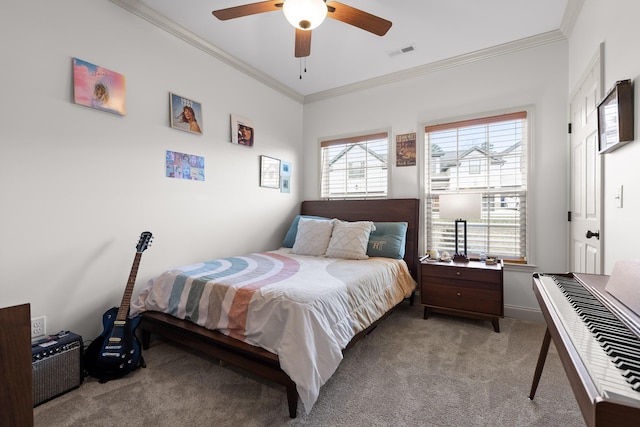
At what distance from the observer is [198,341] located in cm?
200

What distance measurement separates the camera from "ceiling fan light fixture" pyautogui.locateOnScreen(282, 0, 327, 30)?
1.70 meters

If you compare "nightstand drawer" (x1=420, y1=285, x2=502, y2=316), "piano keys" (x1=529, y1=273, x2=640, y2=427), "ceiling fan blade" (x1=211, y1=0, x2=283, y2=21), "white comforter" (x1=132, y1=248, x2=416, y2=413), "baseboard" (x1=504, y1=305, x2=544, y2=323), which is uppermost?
"ceiling fan blade" (x1=211, y1=0, x2=283, y2=21)

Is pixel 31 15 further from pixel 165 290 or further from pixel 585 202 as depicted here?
pixel 585 202

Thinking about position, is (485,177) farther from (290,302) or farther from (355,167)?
(290,302)

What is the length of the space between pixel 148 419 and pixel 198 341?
50 cm

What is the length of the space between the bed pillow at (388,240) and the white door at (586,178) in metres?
1.47

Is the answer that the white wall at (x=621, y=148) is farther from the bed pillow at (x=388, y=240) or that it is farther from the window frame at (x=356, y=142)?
the window frame at (x=356, y=142)

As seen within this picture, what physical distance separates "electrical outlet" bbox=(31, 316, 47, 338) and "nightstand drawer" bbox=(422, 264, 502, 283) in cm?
304

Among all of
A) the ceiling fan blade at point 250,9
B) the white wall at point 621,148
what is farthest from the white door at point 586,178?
the ceiling fan blade at point 250,9

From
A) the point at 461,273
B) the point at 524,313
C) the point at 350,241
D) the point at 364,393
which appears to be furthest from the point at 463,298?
the point at 364,393

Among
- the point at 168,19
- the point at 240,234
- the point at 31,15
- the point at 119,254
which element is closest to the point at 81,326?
the point at 119,254

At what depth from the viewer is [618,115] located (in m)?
1.53

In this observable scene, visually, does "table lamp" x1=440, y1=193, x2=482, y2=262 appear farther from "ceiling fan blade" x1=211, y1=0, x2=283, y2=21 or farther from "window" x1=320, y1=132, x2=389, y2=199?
"ceiling fan blade" x1=211, y1=0, x2=283, y2=21

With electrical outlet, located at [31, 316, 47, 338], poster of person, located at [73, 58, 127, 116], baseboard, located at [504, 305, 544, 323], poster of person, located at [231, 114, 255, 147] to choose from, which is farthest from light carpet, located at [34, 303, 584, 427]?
poster of person, located at [231, 114, 255, 147]
